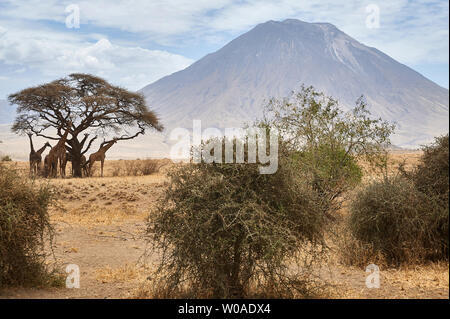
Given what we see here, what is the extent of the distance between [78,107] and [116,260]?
22976 mm

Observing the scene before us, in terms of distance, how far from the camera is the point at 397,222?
358 inches

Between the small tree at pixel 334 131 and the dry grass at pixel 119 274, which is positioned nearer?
the dry grass at pixel 119 274

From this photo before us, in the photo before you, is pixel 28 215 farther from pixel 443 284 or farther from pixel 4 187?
pixel 443 284

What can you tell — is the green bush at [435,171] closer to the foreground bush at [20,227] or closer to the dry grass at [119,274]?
the dry grass at [119,274]

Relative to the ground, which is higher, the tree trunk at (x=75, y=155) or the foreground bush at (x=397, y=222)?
the tree trunk at (x=75, y=155)

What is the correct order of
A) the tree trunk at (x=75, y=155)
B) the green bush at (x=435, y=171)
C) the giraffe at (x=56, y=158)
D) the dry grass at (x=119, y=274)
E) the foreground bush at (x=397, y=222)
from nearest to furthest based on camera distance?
the green bush at (x=435, y=171), the foreground bush at (x=397, y=222), the dry grass at (x=119, y=274), the giraffe at (x=56, y=158), the tree trunk at (x=75, y=155)

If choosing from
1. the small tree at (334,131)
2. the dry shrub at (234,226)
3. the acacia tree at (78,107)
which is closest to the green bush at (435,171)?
the dry shrub at (234,226)

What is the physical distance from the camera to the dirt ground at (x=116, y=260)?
808 cm

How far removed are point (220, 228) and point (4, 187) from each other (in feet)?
12.0

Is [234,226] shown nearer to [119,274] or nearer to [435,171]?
[119,274]

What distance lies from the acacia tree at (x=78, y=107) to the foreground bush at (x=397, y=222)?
2395 centimetres

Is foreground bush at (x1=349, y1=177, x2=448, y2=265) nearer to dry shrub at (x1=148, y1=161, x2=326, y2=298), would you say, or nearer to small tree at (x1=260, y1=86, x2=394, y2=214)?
dry shrub at (x1=148, y1=161, x2=326, y2=298)

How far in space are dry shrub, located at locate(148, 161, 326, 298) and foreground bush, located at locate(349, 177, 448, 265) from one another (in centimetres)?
194

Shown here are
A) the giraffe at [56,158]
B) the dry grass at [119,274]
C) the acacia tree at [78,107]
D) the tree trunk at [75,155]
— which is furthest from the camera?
the acacia tree at [78,107]
